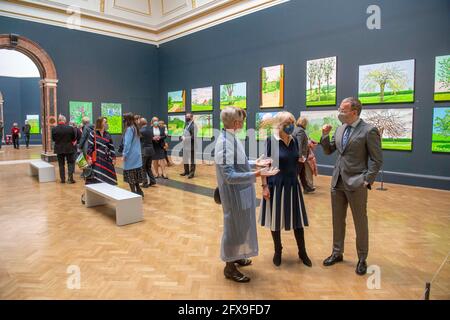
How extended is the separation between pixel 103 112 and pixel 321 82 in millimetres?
9794

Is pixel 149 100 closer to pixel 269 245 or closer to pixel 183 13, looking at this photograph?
pixel 183 13

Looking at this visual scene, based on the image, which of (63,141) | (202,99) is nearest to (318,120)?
(202,99)

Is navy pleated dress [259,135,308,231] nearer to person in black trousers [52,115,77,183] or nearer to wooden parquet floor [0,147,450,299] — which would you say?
wooden parquet floor [0,147,450,299]

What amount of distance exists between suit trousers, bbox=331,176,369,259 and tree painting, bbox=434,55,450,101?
5.48 metres

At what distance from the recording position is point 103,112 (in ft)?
47.5

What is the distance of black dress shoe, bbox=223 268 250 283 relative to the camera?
10.3 ft

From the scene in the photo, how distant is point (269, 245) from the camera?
163 inches

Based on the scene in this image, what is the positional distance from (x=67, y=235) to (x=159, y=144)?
4.42 m

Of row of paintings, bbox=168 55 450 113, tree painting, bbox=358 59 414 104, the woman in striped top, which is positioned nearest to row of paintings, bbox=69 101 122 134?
row of paintings, bbox=168 55 450 113

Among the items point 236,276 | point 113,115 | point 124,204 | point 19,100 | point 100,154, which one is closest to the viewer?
point 236,276

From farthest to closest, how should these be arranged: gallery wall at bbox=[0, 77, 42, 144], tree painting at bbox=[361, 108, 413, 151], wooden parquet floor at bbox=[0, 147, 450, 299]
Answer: gallery wall at bbox=[0, 77, 42, 144]
tree painting at bbox=[361, 108, 413, 151]
wooden parquet floor at bbox=[0, 147, 450, 299]

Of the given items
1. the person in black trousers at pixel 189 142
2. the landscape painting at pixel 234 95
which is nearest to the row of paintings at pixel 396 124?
the person in black trousers at pixel 189 142

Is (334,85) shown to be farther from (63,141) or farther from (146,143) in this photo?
(63,141)
